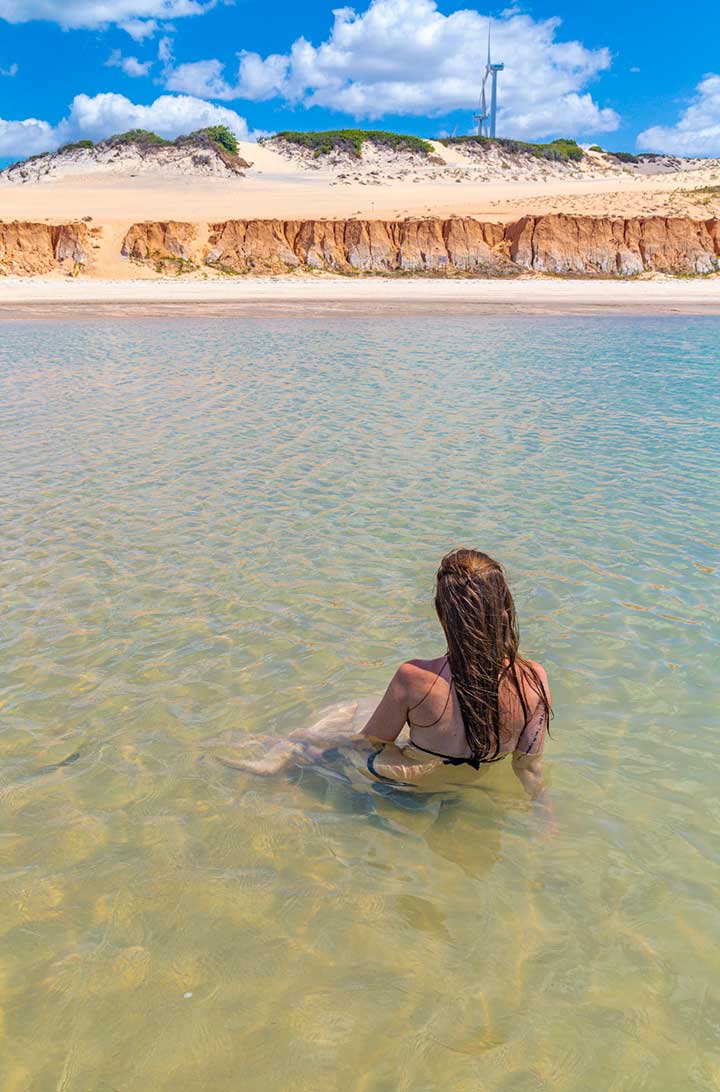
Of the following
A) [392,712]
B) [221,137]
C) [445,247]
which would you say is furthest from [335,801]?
[221,137]

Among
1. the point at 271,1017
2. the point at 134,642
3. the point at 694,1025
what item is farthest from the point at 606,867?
the point at 134,642

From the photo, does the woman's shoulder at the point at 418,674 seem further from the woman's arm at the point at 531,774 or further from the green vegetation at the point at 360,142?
the green vegetation at the point at 360,142

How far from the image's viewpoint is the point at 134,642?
15.7 feet

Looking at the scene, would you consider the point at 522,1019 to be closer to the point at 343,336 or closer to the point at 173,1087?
the point at 173,1087

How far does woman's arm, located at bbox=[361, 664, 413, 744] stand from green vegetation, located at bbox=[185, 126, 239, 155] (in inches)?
3139

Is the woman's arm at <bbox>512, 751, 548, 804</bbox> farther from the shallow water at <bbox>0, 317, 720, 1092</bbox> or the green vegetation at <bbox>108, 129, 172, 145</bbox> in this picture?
the green vegetation at <bbox>108, 129, 172, 145</bbox>

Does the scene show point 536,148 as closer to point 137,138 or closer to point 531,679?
point 137,138

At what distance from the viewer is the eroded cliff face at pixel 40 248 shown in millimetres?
40312

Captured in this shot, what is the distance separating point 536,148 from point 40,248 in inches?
2300

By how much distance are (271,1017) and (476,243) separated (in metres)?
43.8

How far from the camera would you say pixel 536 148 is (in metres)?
80.2

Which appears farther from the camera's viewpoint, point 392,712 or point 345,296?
point 345,296

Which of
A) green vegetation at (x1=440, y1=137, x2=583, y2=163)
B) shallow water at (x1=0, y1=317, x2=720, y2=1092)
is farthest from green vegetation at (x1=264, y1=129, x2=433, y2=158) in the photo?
shallow water at (x1=0, y1=317, x2=720, y2=1092)

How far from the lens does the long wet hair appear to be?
116 inches
